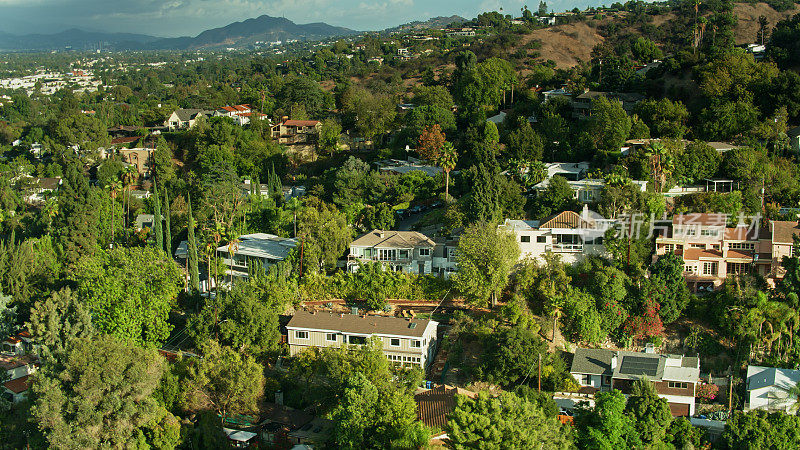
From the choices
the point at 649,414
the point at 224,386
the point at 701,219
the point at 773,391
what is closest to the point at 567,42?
the point at 701,219

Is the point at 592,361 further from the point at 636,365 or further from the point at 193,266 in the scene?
the point at 193,266

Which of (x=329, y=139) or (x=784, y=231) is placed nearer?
(x=784, y=231)

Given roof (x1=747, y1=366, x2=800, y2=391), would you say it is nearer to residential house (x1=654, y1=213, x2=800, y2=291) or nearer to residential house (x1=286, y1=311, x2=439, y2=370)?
residential house (x1=654, y1=213, x2=800, y2=291)

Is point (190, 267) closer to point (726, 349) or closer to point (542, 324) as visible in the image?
point (542, 324)

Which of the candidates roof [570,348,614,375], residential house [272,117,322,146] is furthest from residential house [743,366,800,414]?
residential house [272,117,322,146]

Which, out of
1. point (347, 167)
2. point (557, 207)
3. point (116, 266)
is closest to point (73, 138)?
point (347, 167)
